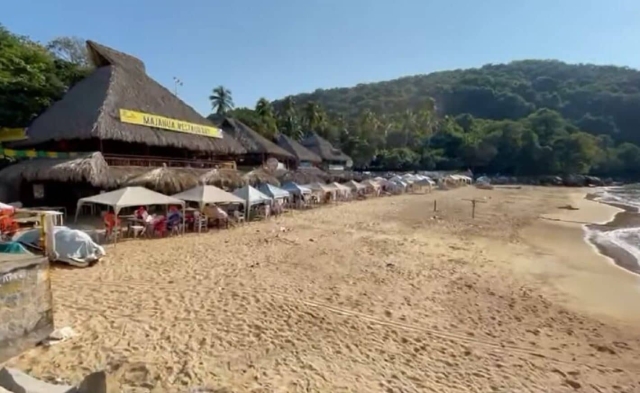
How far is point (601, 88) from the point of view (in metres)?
103

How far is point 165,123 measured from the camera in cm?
1853

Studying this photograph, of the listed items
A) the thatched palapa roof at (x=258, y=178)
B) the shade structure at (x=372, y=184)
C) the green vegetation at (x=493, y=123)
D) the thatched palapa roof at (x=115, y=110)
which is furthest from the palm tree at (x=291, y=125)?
the thatched palapa roof at (x=258, y=178)

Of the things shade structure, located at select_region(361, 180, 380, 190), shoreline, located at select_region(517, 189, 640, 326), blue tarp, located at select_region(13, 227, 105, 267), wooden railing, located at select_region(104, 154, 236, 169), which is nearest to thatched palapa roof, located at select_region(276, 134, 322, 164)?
shade structure, located at select_region(361, 180, 380, 190)

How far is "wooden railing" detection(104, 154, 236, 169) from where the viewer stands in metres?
15.8

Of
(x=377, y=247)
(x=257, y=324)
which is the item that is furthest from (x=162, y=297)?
(x=377, y=247)

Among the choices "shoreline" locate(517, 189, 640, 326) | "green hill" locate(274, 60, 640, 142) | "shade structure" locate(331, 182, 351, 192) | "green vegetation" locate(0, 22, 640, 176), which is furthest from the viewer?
"green hill" locate(274, 60, 640, 142)

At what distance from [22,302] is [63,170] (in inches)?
460

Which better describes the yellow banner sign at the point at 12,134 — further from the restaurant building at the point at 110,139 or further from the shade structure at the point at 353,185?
the shade structure at the point at 353,185

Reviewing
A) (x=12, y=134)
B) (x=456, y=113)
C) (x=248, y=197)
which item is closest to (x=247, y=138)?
(x=248, y=197)

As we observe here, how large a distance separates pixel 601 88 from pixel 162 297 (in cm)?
12585

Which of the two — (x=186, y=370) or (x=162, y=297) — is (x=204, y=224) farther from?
(x=186, y=370)

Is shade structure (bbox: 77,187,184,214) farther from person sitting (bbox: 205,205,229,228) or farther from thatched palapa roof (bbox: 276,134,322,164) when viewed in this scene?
thatched palapa roof (bbox: 276,134,322,164)

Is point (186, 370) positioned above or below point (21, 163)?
below

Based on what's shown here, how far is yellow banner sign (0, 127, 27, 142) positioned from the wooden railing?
13.0ft
